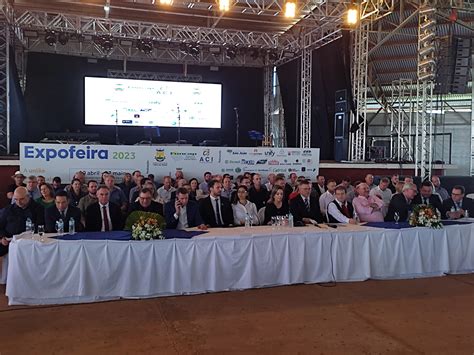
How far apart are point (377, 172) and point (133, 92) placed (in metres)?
→ 7.88

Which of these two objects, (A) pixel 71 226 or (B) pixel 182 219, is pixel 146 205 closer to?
(B) pixel 182 219

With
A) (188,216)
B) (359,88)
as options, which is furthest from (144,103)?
(188,216)

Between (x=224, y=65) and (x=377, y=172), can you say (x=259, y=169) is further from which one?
(x=224, y=65)

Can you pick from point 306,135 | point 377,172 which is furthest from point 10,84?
point 377,172

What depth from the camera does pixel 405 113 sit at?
1714 centimetres

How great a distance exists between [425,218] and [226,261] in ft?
8.27

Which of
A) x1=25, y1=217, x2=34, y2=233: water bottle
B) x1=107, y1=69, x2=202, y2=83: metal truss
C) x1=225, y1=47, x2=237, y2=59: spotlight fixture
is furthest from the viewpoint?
x1=225, y1=47, x2=237, y2=59: spotlight fixture

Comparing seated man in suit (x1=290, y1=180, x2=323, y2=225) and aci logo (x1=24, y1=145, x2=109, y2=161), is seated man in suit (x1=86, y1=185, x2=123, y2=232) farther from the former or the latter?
aci logo (x1=24, y1=145, x2=109, y2=161)

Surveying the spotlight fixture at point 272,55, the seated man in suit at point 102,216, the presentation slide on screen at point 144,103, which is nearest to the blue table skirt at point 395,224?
the seated man in suit at point 102,216

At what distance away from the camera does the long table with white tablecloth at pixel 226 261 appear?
180 inches

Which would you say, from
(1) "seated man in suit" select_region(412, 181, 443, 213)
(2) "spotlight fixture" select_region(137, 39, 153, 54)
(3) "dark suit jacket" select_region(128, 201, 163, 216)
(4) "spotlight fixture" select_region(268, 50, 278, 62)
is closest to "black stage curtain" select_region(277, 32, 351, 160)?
(4) "spotlight fixture" select_region(268, 50, 278, 62)

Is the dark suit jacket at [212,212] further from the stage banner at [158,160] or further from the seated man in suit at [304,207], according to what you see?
the stage banner at [158,160]

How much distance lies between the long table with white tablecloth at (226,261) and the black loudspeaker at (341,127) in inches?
285

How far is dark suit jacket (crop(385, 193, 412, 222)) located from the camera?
6.46m
